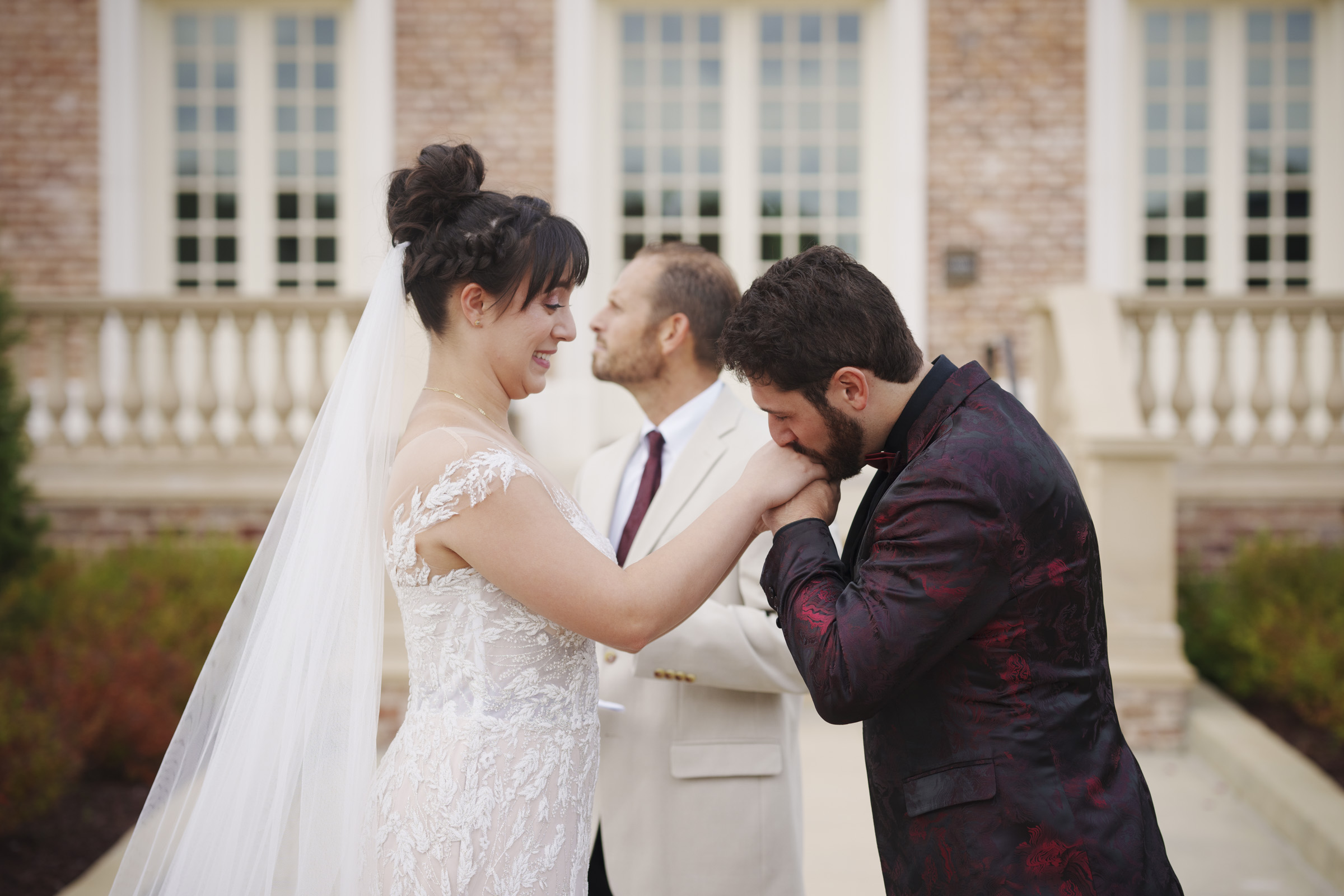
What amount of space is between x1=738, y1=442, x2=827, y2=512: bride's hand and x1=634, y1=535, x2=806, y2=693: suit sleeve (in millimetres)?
582

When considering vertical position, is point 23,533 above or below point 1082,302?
below

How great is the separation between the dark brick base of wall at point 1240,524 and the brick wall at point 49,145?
905cm

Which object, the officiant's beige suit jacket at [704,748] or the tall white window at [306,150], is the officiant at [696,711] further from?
the tall white window at [306,150]

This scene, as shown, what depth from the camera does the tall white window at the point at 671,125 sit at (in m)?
9.68

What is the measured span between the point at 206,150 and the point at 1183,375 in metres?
8.41

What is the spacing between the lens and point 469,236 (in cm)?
206

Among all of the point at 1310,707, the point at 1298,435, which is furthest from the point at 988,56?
the point at 1310,707

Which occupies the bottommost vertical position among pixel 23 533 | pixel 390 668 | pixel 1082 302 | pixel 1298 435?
pixel 390 668

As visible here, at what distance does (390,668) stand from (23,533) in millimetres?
2214

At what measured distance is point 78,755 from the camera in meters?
4.82

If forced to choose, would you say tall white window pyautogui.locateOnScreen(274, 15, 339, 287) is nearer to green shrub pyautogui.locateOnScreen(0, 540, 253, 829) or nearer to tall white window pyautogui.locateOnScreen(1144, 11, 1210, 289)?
green shrub pyautogui.locateOnScreen(0, 540, 253, 829)

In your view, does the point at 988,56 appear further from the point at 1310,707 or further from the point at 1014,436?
the point at 1014,436

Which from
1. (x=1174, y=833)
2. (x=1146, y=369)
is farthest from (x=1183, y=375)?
(x=1174, y=833)

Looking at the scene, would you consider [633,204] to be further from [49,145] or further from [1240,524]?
[1240,524]
